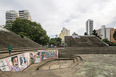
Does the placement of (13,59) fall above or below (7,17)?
below

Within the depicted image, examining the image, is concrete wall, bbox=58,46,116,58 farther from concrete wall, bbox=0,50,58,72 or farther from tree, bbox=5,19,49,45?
tree, bbox=5,19,49,45

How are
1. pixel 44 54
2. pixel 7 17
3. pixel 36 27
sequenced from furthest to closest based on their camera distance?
pixel 7 17 → pixel 36 27 → pixel 44 54

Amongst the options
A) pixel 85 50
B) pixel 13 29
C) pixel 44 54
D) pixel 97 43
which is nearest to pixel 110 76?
pixel 44 54

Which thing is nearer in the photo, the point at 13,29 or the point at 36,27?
the point at 13,29

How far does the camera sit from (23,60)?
31.3 feet

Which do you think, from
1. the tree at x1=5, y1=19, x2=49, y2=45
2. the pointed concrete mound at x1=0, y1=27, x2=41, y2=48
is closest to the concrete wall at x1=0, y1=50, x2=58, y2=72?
the pointed concrete mound at x1=0, y1=27, x2=41, y2=48

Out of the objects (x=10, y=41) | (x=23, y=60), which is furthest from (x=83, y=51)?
(x=10, y=41)

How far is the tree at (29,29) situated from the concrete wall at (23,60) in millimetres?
15633

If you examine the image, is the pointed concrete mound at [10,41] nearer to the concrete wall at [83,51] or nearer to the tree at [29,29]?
the tree at [29,29]

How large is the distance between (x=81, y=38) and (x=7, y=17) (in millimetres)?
108304

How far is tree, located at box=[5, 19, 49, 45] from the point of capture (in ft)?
90.1

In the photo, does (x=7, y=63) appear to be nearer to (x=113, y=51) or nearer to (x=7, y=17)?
(x=113, y=51)

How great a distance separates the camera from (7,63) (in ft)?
21.8

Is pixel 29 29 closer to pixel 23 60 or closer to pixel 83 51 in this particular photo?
pixel 23 60
